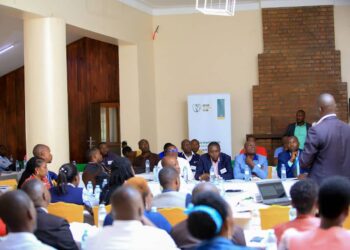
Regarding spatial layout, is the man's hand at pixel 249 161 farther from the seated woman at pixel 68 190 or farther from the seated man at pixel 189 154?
the seated woman at pixel 68 190

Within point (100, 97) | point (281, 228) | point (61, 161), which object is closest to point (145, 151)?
point (61, 161)

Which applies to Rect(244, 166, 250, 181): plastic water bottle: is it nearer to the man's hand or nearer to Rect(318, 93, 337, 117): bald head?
the man's hand

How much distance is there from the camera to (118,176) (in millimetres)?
5445

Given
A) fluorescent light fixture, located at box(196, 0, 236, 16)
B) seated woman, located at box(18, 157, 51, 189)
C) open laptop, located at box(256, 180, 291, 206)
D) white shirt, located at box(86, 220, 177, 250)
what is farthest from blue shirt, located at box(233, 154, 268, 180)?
white shirt, located at box(86, 220, 177, 250)

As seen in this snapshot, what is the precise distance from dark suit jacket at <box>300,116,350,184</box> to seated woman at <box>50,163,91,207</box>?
226 centimetres

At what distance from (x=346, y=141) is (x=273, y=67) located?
726 cm

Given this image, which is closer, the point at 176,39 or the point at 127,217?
the point at 127,217

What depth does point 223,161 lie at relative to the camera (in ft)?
26.7

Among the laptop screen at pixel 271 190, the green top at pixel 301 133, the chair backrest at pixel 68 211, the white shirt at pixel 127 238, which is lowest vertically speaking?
the chair backrest at pixel 68 211

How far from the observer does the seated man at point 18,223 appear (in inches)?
110

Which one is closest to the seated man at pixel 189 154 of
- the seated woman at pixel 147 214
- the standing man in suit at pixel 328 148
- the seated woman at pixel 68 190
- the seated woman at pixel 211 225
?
the seated woman at pixel 68 190

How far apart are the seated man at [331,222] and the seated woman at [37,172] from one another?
4142 mm

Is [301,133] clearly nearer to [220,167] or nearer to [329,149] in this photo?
[220,167]

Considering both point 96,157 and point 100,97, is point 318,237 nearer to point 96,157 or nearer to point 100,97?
point 96,157
